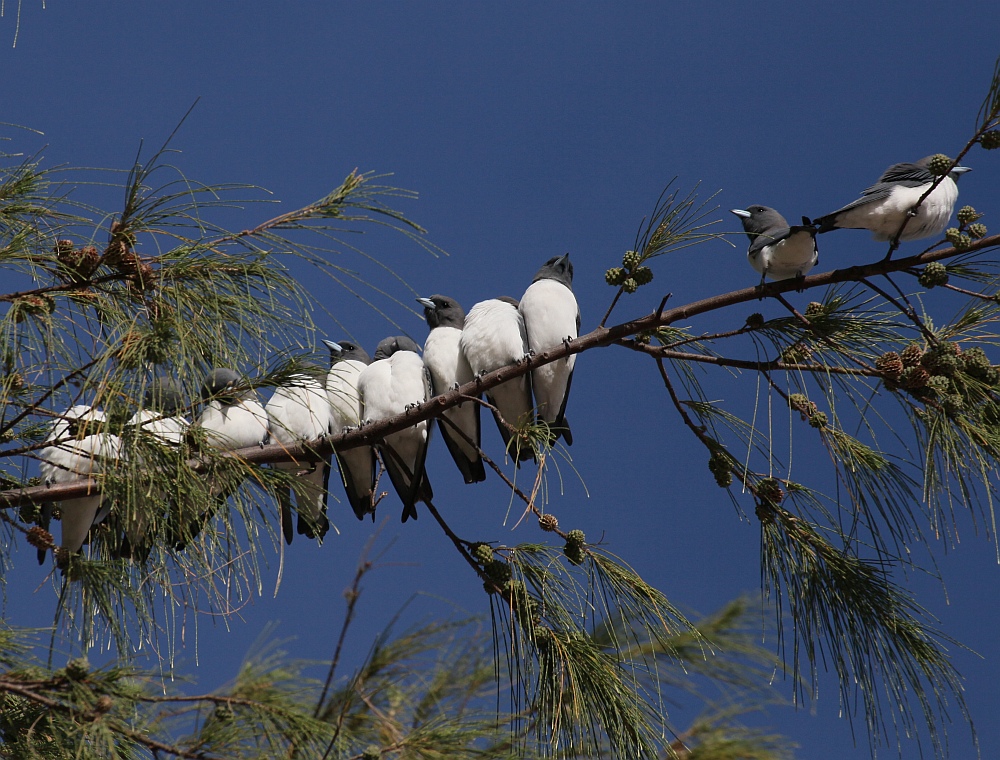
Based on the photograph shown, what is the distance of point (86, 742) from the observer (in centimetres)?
208

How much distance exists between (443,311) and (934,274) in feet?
8.64

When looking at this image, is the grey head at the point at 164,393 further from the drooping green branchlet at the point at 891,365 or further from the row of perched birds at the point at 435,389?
the drooping green branchlet at the point at 891,365

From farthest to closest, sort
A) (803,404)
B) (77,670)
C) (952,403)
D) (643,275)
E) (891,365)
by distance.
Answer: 1. (643,275)
2. (803,404)
3. (891,365)
4. (952,403)
5. (77,670)

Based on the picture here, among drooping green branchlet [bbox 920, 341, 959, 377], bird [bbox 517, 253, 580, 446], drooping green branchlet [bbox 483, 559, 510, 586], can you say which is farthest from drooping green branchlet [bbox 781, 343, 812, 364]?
bird [bbox 517, 253, 580, 446]

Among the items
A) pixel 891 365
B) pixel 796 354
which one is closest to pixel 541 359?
pixel 796 354

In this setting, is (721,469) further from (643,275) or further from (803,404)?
(643,275)

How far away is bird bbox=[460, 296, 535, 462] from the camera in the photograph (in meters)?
3.97

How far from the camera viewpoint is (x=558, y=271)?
14.7 ft

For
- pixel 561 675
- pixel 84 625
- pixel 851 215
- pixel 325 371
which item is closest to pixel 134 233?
pixel 325 371

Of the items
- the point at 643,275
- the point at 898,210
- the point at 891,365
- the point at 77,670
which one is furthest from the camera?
the point at 898,210

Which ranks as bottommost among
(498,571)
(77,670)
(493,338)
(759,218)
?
(77,670)

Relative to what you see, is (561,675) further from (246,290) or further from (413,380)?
(413,380)

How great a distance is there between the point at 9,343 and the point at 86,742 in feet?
3.16

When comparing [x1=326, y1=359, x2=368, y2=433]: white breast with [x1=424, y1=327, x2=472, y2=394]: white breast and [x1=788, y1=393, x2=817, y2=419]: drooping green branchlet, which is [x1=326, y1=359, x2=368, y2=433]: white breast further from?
[x1=788, y1=393, x2=817, y2=419]: drooping green branchlet
